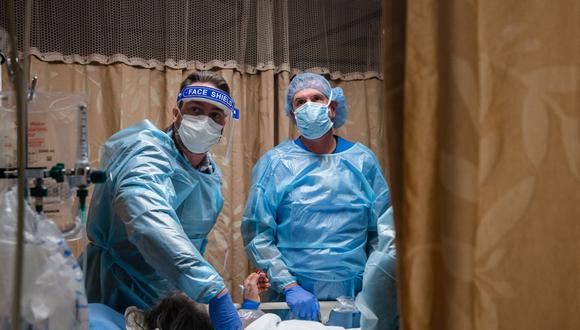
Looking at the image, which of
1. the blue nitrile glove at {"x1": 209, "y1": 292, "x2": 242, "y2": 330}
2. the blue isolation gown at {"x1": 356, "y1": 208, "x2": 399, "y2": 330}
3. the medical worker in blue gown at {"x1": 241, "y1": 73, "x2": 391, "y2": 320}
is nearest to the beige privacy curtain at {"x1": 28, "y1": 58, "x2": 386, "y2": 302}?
the medical worker in blue gown at {"x1": 241, "y1": 73, "x2": 391, "y2": 320}

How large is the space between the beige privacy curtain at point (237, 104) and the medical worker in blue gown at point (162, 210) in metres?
0.99

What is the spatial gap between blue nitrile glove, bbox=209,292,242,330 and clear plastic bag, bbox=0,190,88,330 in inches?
23.1

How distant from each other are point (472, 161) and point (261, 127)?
248 centimetres

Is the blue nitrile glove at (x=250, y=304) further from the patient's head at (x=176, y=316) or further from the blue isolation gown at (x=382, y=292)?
the blue isolation gown at (x=382, y=292)

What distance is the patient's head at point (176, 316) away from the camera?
55.9 inches

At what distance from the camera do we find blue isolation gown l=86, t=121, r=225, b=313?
137cm

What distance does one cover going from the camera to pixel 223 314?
1.39 meters

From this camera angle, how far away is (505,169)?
0.60 meters

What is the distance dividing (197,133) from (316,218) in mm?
745

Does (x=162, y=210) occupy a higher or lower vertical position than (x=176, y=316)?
higher

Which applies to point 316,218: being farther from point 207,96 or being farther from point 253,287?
point 207,96

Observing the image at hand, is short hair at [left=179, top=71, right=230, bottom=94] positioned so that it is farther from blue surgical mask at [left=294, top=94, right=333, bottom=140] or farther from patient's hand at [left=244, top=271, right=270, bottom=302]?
patient's hand at [left=244, top=271, right=270, bottom=302]

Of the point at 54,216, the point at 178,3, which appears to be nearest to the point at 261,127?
the point at 178,3

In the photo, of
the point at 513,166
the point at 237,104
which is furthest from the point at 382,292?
the point at 237,104
